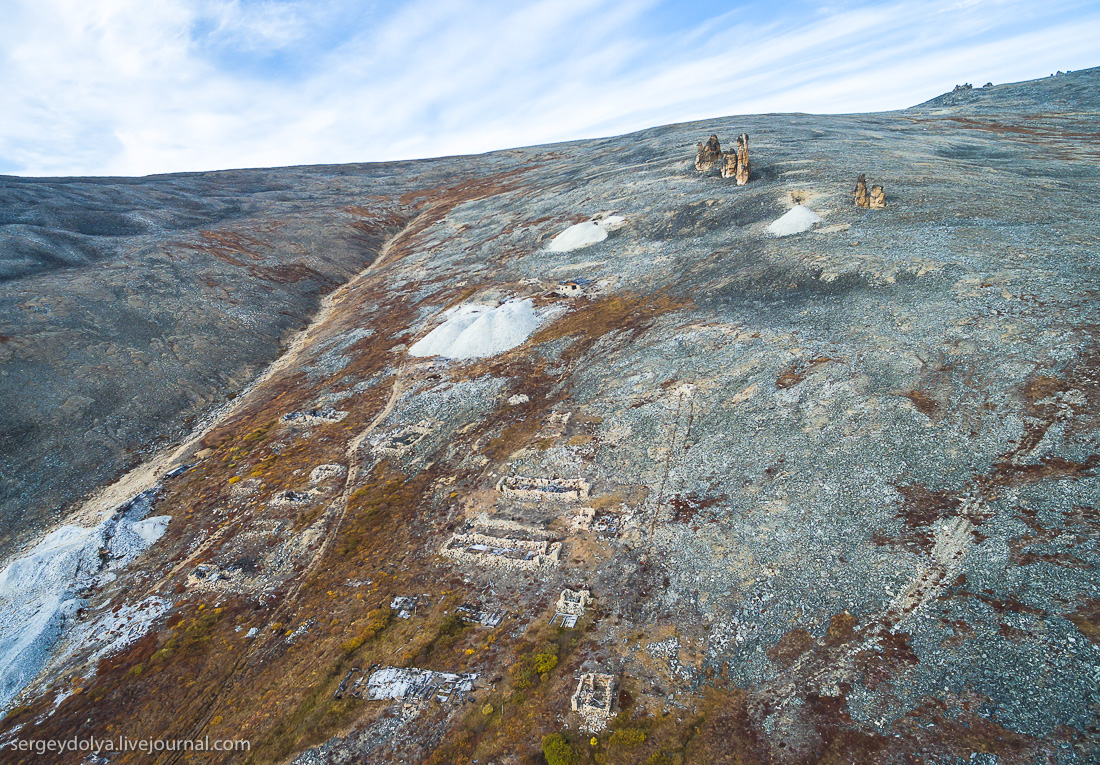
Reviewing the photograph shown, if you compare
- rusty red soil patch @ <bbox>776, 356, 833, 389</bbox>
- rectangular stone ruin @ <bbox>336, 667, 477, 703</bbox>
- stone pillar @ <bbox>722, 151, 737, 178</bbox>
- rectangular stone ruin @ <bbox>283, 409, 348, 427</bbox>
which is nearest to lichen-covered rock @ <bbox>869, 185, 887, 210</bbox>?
stone pillar @ <bbox>722, 151, 737, 178</bbox>

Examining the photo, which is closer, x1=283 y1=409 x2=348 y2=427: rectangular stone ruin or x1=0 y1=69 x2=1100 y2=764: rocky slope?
x1=0 y1=69 x2=1100 y2=764: rocky slope

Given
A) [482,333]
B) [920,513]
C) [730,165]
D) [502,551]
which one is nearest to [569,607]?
[502,551]

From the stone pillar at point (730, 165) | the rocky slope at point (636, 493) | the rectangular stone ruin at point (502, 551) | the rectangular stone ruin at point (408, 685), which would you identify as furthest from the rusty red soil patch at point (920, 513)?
the stone pillar at point (730, 165)

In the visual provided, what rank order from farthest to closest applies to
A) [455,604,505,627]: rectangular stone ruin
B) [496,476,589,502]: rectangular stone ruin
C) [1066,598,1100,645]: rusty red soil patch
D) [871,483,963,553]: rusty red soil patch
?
[496,476,589,502]: rectangular stone ruin < [455,604,505,627]: rectangular stone ruin < [871,483,963,553]: rusty red soil patch < [1066,598,1100,645]: rusty red soil patch

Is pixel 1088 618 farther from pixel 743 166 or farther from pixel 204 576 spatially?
pixel 743 166

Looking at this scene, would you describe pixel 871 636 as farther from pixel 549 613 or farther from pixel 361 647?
pixel 361 647

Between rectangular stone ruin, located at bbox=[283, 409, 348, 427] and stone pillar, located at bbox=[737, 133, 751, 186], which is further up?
stone pillar, located at bbox=[737, 133, 751, 186]

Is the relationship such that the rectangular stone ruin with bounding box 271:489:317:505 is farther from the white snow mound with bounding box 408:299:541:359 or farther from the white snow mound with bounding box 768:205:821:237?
the white snow mound with bounding box 768:205:821:237
